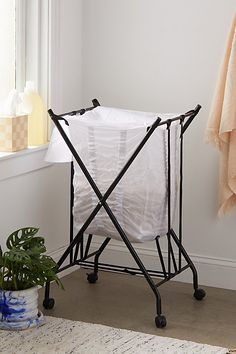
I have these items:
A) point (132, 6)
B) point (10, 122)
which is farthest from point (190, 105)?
point (10, 122)

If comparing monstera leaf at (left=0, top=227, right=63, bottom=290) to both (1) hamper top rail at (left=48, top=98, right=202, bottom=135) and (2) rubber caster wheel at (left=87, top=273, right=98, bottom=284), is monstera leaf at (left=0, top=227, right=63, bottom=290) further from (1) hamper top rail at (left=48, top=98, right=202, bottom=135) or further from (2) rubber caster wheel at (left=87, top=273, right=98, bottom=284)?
(2) rubber caster wheel at (left=87, top=273, right=98, bottom=284)

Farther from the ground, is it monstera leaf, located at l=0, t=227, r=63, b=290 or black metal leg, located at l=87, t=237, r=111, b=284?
monstera leaf, located at l=0, t=227, r=63, b=290

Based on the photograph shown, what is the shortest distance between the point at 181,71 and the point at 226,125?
16.7 inches

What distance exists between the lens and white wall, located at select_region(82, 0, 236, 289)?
155 inches

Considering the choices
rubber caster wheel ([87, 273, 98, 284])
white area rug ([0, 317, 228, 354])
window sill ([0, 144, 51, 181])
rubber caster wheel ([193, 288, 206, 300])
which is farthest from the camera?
rubber caster wheel ([87, 273, 98, 284])

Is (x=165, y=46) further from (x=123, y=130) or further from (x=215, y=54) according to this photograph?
(x=123, y=130)

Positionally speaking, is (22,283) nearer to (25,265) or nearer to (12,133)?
(25,265)

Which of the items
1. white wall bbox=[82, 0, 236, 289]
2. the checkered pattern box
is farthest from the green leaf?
white wall bbox=[82, 0, 236, 289]

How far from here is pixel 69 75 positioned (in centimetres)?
413

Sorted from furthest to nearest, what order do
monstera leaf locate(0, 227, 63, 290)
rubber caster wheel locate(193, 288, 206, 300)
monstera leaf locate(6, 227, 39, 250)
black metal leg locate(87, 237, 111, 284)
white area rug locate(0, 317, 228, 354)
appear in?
black metal leg locate(87, 237, 111, 284), rubber caster wheel locate(193, 288, 206, 300), monstera leaf locate(6, 227, 39, 250), monstera leaf locate(0, 227, 63, 290), white area rug locate(0, 317, 228, 354)

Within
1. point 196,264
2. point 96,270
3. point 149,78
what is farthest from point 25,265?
point 149,78

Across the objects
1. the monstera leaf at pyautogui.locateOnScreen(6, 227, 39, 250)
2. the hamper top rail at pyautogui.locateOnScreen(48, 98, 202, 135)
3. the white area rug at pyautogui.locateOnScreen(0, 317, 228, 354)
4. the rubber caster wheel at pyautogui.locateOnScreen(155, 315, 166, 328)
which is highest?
the hamper top rail at pyautogui.locateOnScreen(48, 98, 202, 135)

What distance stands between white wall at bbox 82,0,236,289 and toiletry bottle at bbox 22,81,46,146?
41cm

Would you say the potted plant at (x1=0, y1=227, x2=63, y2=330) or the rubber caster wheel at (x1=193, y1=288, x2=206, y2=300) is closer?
the potted plant at (x1=0, y1=227, x2=63, y2=330)
